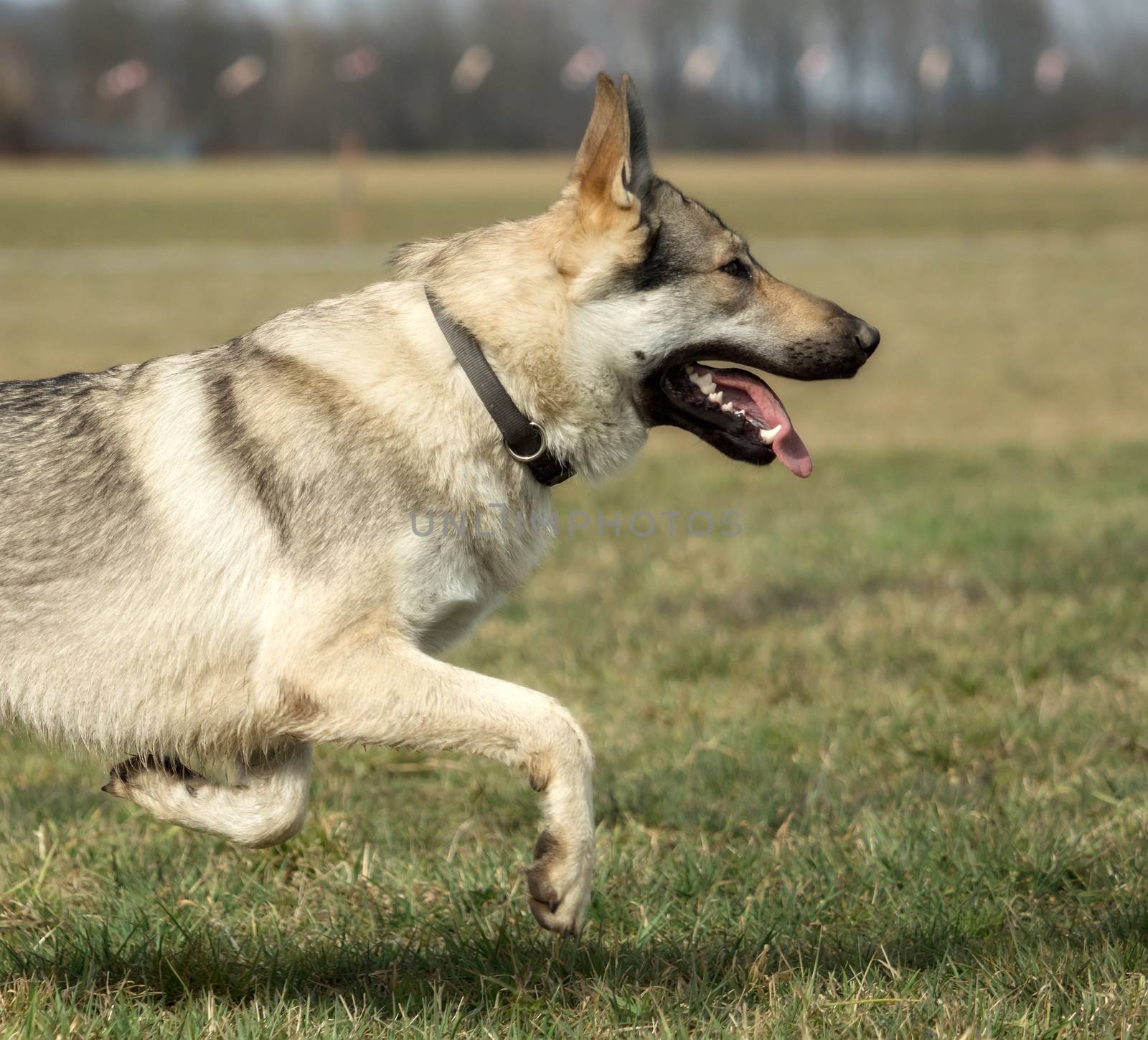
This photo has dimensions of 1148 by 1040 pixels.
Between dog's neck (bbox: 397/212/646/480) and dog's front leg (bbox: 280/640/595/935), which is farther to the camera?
dog's neck (bbox: 397/212/646/480)

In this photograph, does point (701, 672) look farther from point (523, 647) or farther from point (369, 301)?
point (369, 301)

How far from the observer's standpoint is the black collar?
3.23 meters

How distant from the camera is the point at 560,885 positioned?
2.75 metres

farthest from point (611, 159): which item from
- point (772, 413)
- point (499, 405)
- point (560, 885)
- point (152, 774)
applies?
point (152, 774)

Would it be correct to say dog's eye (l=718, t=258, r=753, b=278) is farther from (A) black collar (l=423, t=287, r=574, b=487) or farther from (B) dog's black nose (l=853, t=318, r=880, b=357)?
(A) black collar (l=423, t=287, r=574, b=487)

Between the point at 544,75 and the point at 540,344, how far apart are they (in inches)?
4283

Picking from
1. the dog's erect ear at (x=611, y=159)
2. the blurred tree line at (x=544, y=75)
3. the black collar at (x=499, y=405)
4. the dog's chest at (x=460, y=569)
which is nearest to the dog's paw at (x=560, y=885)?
the dog's chest at (x=460, y=569)

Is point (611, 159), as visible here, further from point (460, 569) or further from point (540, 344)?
point (460, 569)

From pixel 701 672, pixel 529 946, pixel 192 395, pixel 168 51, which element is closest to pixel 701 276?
pixel 192 395

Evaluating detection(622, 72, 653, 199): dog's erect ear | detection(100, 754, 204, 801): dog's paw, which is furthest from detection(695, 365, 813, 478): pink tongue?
detection(100, 754, 204, 801): dog's paw

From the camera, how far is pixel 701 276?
3482mm

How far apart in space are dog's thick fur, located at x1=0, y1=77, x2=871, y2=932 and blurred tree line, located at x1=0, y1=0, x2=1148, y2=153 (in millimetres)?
99283

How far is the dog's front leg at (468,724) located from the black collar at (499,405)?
1.85 ft

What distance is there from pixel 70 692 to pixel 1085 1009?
226 centimetres
